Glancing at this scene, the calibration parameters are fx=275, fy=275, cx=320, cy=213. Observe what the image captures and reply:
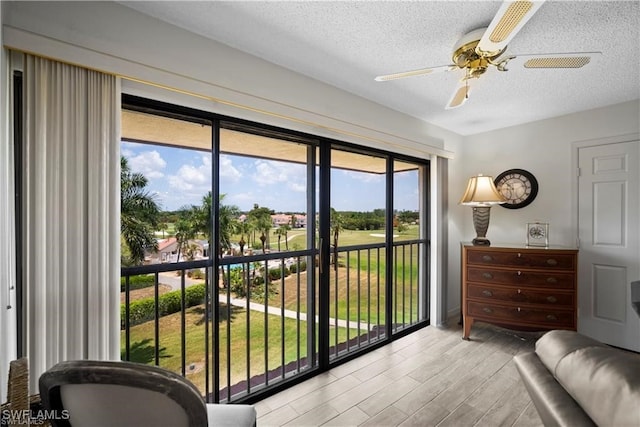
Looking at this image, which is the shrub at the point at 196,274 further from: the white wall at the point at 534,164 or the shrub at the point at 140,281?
the white wall at the point at 534,164

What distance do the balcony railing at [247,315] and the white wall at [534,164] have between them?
147 cm

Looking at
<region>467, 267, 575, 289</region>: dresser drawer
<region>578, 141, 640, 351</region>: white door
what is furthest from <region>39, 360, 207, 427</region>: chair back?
<region>578, 141, 640, 351</region>: white door

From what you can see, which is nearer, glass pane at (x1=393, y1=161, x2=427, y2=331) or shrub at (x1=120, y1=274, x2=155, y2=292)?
shrub at (x1=120, y1=274, x2=155, y2=292)

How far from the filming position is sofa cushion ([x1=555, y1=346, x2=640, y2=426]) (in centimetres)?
68

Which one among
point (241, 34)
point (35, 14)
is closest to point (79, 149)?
point (35, 14)

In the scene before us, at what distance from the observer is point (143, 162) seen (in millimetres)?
1569

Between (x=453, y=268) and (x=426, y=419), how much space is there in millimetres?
2212

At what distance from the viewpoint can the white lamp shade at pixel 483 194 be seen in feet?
9.30

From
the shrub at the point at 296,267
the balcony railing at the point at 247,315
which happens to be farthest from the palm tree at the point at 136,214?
the shrub at the point at 296,267

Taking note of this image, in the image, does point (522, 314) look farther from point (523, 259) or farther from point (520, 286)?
point (523, 259)

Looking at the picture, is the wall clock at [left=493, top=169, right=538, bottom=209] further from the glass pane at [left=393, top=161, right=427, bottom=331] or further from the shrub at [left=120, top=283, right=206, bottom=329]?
the shrub at [left=120, top=283, right=206, bottom=329]

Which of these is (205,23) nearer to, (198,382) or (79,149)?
(79,149)

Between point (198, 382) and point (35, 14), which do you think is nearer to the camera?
point (35, 14)

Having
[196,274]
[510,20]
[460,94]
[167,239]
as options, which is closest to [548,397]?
[510,20]
